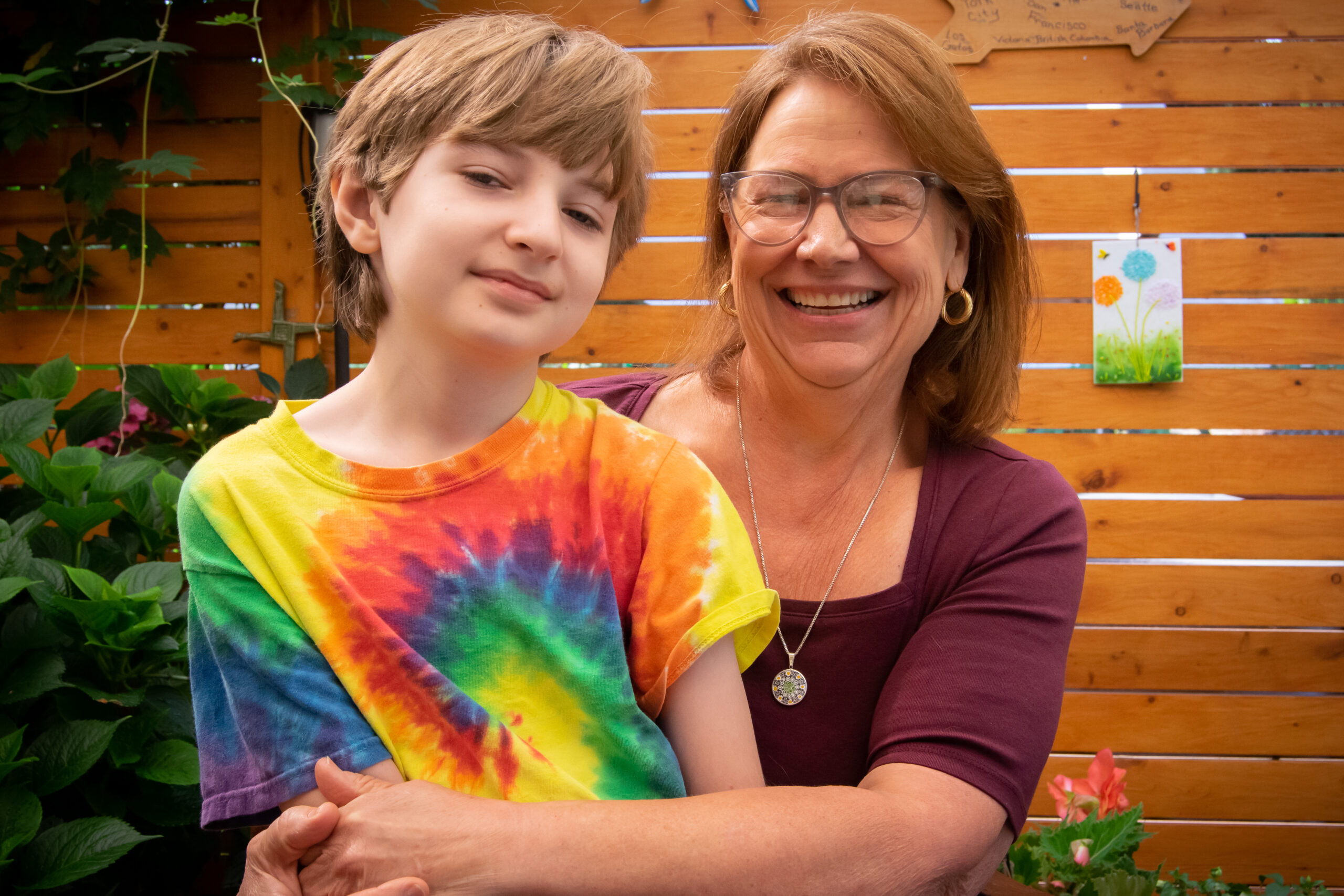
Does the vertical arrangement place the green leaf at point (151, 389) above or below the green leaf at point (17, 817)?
above

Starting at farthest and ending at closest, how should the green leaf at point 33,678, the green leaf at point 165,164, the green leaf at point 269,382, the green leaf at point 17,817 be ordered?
the green leaf at point 269,382 < the green leaf at point 165,164 < the green leaf at point 33,678 < the green leaf at point 17,817

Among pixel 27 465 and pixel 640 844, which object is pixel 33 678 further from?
pixel 640 844

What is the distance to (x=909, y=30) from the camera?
4.33ft

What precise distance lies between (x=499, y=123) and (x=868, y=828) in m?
0.79

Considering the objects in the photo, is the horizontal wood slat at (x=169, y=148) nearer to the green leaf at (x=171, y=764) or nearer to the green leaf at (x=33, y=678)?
the green leaf at (x=33, y=678)

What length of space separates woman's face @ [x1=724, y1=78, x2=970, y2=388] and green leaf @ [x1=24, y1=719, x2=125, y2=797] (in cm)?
124

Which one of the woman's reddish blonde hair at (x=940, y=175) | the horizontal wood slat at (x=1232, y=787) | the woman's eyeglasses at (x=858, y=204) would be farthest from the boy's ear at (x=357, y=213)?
the horizontal wood slat at (x=1232, y=787)

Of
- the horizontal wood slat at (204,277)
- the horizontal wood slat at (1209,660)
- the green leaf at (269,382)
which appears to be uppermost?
Answer: the horizontal wood slat at (204,277)

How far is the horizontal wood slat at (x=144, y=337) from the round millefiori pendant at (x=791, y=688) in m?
2.53

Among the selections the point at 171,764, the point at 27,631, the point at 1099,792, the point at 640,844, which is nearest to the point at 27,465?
the point at 27,631

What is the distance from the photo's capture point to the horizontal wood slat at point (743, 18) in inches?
122

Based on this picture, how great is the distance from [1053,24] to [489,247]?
2.93 metres

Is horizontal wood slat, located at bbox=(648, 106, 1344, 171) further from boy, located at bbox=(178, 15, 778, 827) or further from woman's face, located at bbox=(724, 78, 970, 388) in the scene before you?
boy, located at bbox=(178, 15, 778, 827)

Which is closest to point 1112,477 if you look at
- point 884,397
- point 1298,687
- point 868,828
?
point 1298,687
